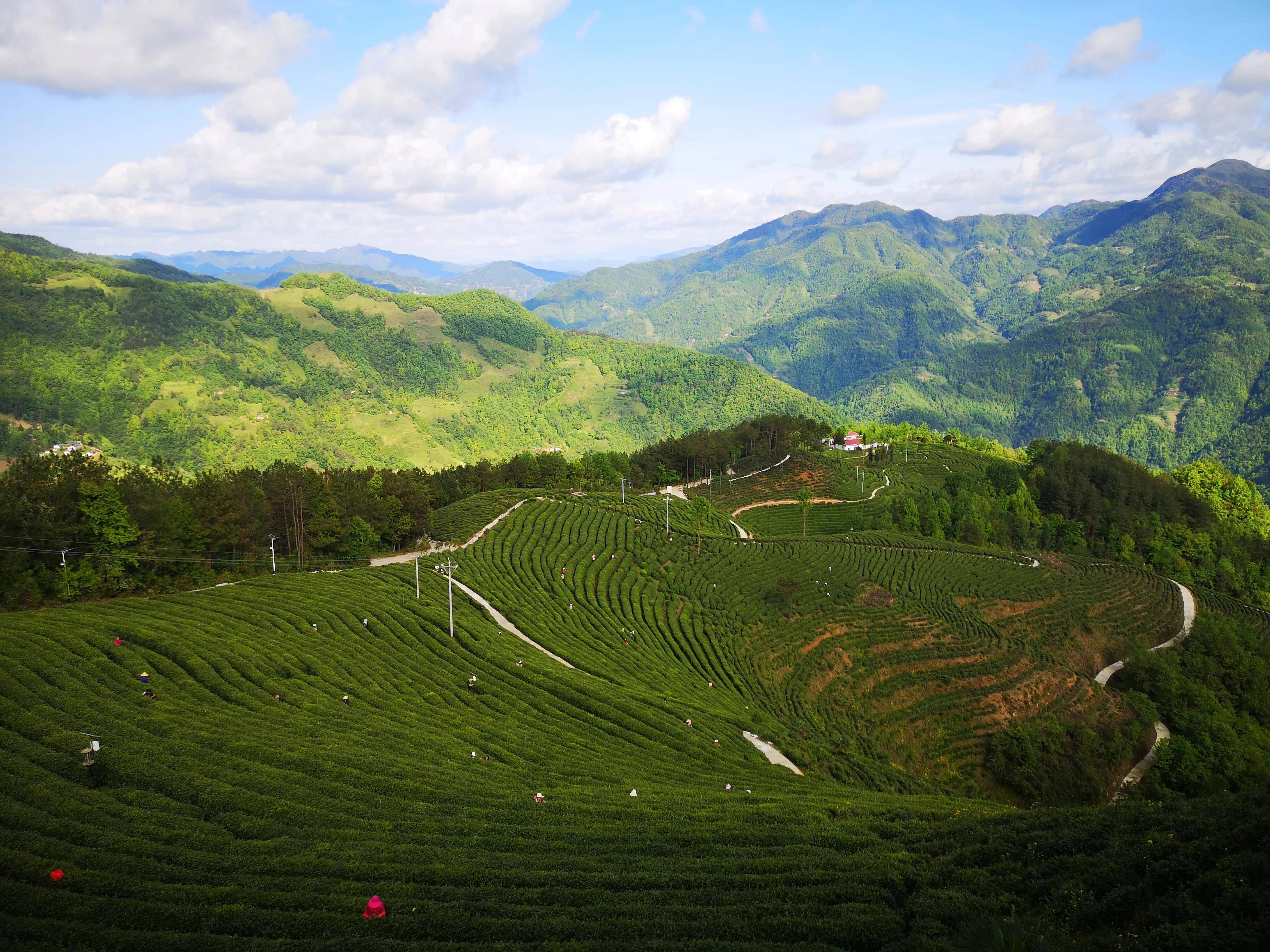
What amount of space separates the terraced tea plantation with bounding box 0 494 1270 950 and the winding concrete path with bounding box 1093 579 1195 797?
3715 millimetres

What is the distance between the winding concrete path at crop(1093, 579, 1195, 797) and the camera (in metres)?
49.1

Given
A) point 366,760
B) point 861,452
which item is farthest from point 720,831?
point 861,452

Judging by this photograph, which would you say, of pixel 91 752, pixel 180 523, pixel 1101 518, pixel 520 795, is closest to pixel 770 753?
pixel 520 795

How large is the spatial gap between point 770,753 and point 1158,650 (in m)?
52.8

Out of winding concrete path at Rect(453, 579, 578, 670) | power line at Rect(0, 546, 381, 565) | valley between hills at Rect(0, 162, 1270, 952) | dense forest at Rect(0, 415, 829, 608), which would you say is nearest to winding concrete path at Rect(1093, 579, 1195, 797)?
valley between hills at Rect(0, 162, 1270, 952)

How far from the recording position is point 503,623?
45688 millimetres

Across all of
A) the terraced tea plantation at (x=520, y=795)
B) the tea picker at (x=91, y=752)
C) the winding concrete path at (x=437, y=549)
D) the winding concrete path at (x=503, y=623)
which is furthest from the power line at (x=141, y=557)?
the tea picker at (x=91, y=752)

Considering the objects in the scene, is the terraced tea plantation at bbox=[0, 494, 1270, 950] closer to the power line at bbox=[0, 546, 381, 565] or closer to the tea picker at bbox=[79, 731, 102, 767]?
the tea picker at bbox=[79, 731, 102, 767]

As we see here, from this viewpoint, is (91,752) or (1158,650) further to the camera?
(1158,650)

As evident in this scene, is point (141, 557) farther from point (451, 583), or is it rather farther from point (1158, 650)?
point (1158, 650)

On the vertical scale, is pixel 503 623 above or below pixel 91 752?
below

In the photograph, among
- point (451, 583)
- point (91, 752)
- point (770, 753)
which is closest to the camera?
point (91, 752)

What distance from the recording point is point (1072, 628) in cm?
6681

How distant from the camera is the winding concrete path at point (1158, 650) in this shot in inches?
1933
